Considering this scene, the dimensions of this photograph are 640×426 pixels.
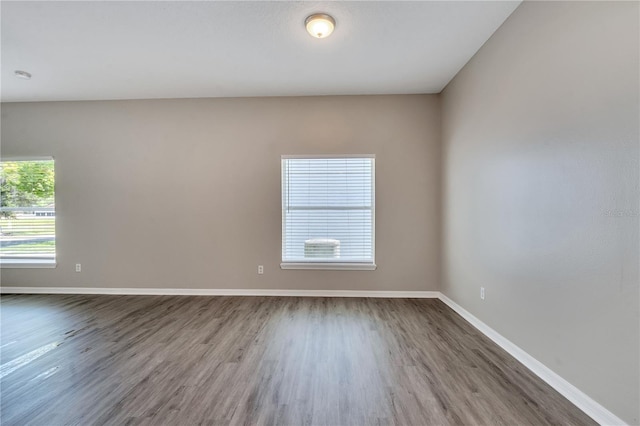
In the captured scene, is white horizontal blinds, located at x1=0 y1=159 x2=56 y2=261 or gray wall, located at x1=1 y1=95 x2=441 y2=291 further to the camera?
white horizontal blinds, located at x1=0 y1=159 x2=56 y2=261

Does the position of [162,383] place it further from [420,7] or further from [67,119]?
[67,119]

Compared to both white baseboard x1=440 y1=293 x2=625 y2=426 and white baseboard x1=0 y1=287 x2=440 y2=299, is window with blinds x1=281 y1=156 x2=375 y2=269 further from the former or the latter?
white baseboard x1=440 y1=293 x2=625 y2=426

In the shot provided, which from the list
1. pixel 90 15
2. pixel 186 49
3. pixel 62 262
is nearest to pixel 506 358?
pixel 186 49

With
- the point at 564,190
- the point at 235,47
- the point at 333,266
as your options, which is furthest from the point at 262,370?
the point at 235,47

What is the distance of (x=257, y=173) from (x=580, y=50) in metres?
3.32

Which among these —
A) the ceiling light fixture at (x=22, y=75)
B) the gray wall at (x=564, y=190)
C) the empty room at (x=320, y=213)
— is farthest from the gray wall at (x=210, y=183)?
the gray wall at (x=564, y=190)

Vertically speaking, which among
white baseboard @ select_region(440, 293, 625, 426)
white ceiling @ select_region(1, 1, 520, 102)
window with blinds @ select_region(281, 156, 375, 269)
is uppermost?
white ceiling @ select_region(1, 1, 520, 102)

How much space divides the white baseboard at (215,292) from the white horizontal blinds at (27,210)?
1.60ft

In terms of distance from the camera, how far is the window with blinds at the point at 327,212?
3668mm

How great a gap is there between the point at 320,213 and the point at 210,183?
1.67 meters

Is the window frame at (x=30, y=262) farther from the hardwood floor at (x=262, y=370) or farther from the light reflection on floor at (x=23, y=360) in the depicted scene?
the light reflection on floor at (x=23, y=360)

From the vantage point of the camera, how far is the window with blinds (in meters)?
3.67

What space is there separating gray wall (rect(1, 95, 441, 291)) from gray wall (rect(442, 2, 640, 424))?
103cm

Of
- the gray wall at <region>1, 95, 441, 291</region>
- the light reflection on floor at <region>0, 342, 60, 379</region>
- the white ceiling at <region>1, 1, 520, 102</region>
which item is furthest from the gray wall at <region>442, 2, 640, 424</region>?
the light reflection on floor at <region>0, 342, 60, 379</region>
